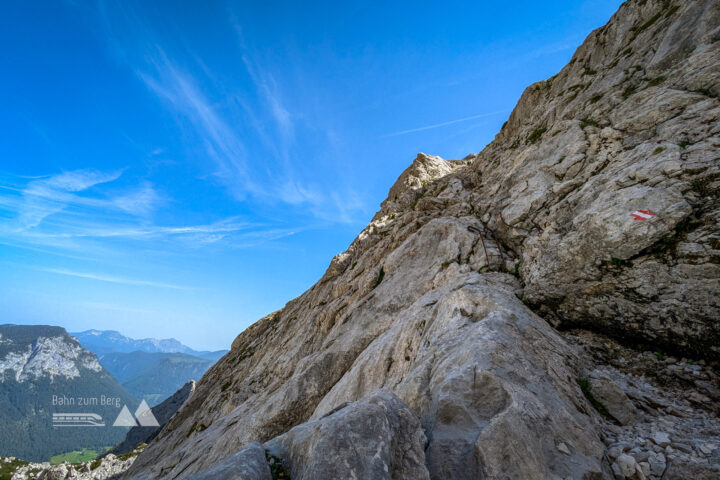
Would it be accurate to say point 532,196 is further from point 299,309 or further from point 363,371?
point 299,309

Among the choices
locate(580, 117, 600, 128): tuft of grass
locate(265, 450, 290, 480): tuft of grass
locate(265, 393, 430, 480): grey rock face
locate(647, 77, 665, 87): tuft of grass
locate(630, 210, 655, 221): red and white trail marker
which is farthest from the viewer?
locate(580, 117, 600, 128): tuft of grass

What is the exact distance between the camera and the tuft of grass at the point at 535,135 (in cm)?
3048

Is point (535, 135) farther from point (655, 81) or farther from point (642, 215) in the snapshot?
point (642, 215)

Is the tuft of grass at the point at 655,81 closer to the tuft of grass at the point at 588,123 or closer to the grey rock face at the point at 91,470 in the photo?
the tuft of grass at the point at 588,123

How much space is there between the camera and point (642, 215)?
12.5 meters

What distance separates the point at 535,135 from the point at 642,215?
23.0m

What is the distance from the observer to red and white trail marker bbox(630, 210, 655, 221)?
12343 millimetres

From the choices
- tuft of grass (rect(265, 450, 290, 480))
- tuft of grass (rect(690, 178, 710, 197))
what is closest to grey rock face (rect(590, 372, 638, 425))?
tuft of grass (rect(690, 178, 710, 197))

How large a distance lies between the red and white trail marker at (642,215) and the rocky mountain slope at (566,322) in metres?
0.14

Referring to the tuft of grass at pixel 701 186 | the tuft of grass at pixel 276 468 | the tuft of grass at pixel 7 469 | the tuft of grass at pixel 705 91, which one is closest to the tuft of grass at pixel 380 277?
the tuft of grass at pixel 701 186

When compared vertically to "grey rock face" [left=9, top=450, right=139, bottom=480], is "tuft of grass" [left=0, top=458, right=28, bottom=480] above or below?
below

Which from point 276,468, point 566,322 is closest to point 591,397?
point 566,322

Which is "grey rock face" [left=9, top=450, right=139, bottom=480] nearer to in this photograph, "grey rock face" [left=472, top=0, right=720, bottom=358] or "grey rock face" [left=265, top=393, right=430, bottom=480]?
"grey rock face" [left=265, top=393, right=430, bottom=480]

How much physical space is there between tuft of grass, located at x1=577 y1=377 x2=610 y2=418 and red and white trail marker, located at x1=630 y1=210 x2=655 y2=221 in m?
7.64
